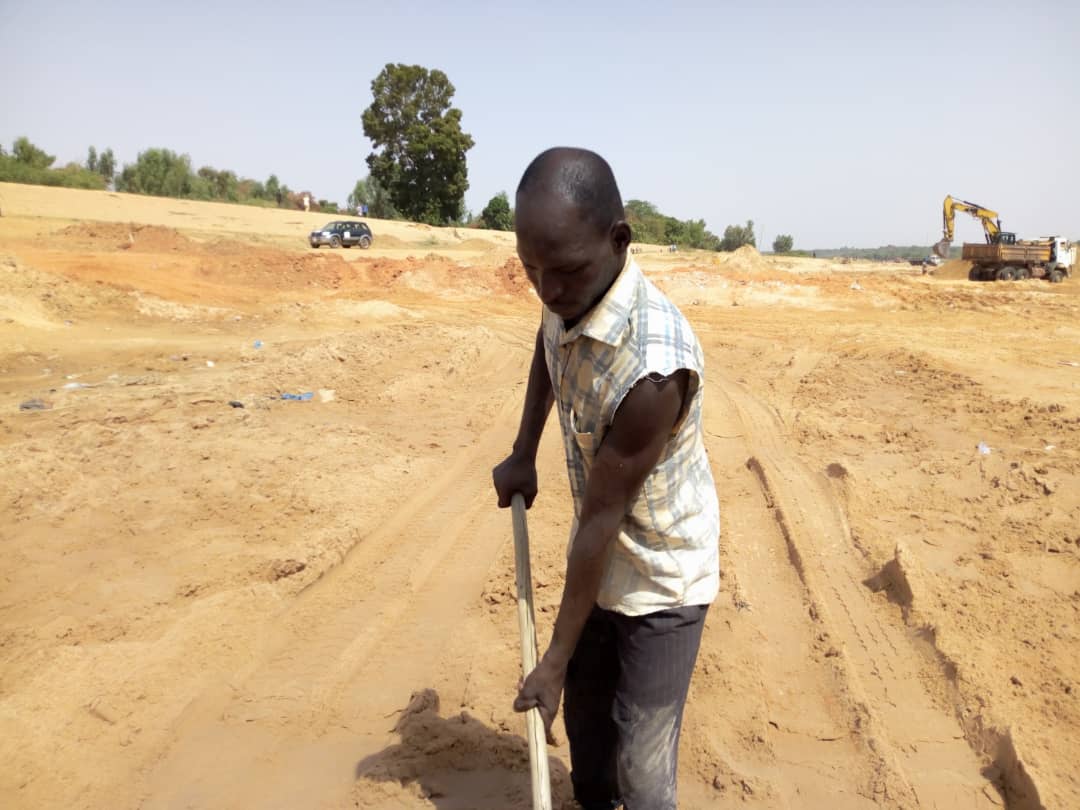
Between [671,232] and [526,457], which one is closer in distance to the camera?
[526,457]

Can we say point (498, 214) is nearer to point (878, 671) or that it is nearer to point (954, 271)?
point (954, 271)

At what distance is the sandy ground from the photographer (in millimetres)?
2670

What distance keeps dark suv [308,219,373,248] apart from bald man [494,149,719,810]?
23763 mm

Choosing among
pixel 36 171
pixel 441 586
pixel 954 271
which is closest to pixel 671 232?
pixel 954 271

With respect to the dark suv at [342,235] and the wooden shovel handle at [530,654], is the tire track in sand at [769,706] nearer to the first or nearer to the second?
the wooden shovel handle at [530,654]

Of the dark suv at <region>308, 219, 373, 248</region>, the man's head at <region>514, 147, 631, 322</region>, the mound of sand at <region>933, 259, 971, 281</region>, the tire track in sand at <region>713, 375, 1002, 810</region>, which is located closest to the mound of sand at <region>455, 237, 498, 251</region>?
the dark suv at <region>308, 219, 373, 248</region>

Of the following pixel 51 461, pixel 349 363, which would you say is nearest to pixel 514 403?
pixel 349 363

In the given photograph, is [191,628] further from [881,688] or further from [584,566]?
[881,688]

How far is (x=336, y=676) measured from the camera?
3.13m

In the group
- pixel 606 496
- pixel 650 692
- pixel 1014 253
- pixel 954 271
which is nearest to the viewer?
pixel 606 496

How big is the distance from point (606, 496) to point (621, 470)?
6cm

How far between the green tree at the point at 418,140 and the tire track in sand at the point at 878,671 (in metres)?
40.2

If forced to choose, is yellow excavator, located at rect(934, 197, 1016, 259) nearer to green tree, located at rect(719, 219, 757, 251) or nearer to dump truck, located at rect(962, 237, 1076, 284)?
dump truck, located at rect(962, 237, 1076, 284)

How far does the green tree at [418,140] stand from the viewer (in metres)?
41.8
